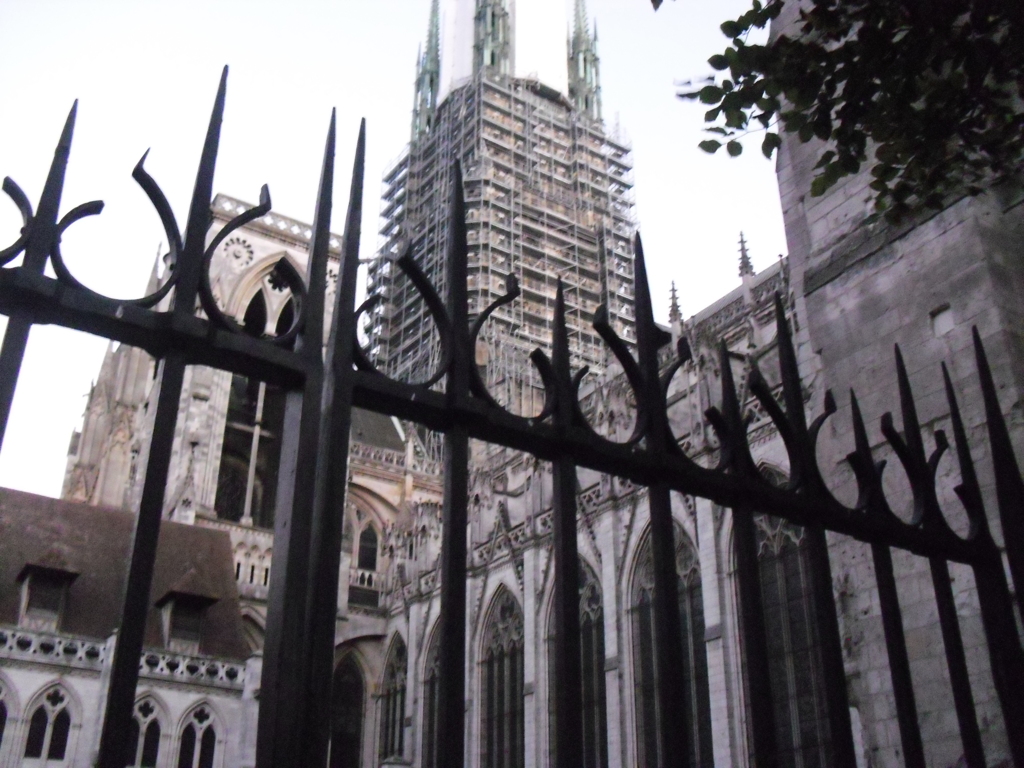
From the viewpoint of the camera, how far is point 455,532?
8.05ft

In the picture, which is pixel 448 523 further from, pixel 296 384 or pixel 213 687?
pixel 213 687

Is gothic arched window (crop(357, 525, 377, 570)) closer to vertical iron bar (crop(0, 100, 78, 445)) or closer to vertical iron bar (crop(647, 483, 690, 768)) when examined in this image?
vertical iron bar (crop(647, 483, 690, 768))

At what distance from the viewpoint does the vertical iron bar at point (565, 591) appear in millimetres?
2408

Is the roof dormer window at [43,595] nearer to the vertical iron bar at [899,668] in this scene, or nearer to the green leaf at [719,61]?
the green leaf at [719,61]

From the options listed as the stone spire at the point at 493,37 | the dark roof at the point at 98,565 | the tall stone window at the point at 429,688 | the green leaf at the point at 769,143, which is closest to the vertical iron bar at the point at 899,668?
the green leaf at the point at 769,143

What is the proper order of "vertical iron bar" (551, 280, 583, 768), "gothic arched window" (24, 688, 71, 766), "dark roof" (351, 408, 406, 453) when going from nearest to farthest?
1. "vertical iron bar" (551, 280, 583, 768)
2. "gothic arched window" (24, 688, 71, 766)
3. "dark roof" (351, 408, 406, 453)

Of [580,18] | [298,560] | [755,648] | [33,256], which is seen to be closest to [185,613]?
[755,648]

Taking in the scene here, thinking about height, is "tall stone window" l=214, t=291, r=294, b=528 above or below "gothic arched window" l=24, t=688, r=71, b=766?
above

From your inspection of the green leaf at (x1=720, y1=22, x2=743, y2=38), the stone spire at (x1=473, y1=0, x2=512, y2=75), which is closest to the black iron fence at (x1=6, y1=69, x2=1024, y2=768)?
the green leaf at (x1=720, y1=22, x2=743, y2=38)

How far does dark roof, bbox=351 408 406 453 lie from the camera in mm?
35875

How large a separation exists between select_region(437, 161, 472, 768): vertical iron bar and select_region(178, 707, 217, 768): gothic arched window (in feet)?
53.8

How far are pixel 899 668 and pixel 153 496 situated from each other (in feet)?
6.91

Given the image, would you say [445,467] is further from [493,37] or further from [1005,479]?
[493,37]

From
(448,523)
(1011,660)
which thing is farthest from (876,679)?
(448,523)
